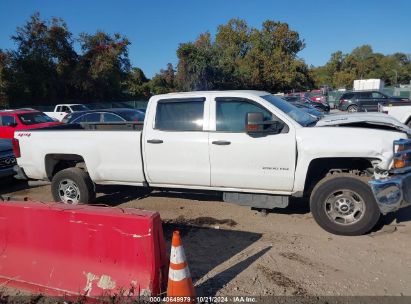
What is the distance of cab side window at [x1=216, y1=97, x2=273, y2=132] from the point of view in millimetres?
5387

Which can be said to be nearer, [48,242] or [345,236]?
[48,242]

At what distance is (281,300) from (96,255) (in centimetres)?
178

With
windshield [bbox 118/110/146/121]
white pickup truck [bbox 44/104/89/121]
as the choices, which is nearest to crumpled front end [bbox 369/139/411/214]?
windshield [bbox 118/110/146/121]

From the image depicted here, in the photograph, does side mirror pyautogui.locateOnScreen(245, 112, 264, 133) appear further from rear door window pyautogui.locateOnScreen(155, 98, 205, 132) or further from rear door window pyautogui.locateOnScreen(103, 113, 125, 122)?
rear door window pyautogui.locateOnScreen(103, 113, 125, 122)

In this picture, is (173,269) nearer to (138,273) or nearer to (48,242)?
(138,273)

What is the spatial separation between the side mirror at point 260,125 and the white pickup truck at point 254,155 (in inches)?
0.5

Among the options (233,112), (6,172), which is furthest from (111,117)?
(233,112)

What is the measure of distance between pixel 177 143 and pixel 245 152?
3.31 ft

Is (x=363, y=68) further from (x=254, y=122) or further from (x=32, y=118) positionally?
(x=254, y=122)

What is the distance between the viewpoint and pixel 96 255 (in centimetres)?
369

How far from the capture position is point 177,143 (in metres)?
5.60

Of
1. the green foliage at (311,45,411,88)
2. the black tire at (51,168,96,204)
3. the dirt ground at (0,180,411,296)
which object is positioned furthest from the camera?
the green foliage at (311,45,411,88)

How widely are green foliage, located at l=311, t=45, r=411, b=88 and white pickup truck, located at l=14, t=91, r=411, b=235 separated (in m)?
88.8

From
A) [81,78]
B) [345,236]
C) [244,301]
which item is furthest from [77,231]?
[81,78]
